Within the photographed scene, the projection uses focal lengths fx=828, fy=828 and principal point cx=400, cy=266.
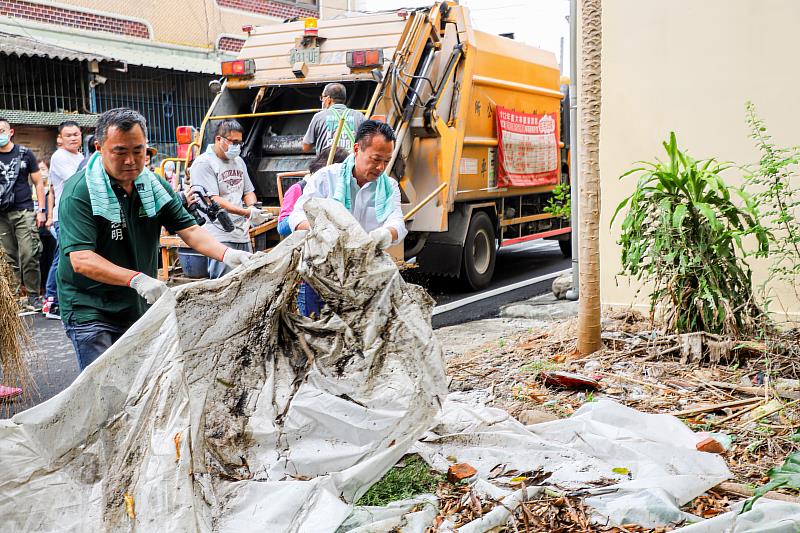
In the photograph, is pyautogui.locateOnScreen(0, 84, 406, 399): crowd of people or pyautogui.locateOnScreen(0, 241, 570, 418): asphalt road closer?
pyautogui.locateOnScreen(0, 84, 406, 399): crowd of people

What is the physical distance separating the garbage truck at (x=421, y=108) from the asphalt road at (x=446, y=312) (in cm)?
42

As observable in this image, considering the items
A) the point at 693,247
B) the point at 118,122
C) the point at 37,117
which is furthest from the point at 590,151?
the point at 37,117

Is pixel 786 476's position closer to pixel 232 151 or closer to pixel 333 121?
pixel 232 151

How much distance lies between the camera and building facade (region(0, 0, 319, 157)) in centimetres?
1309

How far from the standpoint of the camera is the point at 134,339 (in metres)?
2.86

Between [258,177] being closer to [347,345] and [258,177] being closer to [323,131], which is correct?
[323,131]

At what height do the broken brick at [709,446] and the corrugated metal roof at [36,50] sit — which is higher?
the corrugated metal roof at [36,50]

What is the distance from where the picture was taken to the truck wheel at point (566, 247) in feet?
38.6

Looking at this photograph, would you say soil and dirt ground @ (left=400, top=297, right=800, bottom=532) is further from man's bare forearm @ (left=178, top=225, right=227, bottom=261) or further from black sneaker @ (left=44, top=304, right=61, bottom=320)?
black sneaker @ (left=44, top=304, right=61, bottom=320)

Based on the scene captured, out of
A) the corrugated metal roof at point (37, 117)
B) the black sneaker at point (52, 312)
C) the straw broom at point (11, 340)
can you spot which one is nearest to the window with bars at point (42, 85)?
the corrugated metal roof at point (37, 117)

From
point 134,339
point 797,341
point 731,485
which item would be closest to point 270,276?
point 134,339

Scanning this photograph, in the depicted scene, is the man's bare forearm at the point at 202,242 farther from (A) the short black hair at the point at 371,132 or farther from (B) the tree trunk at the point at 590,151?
(B) the tree trunk at the point at 590,151

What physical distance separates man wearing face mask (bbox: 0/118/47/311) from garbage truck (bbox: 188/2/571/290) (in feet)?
5.88

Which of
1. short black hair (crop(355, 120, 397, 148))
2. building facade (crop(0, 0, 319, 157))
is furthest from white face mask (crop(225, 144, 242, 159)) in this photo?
building facade (crop(0, 0, 319, 157))
